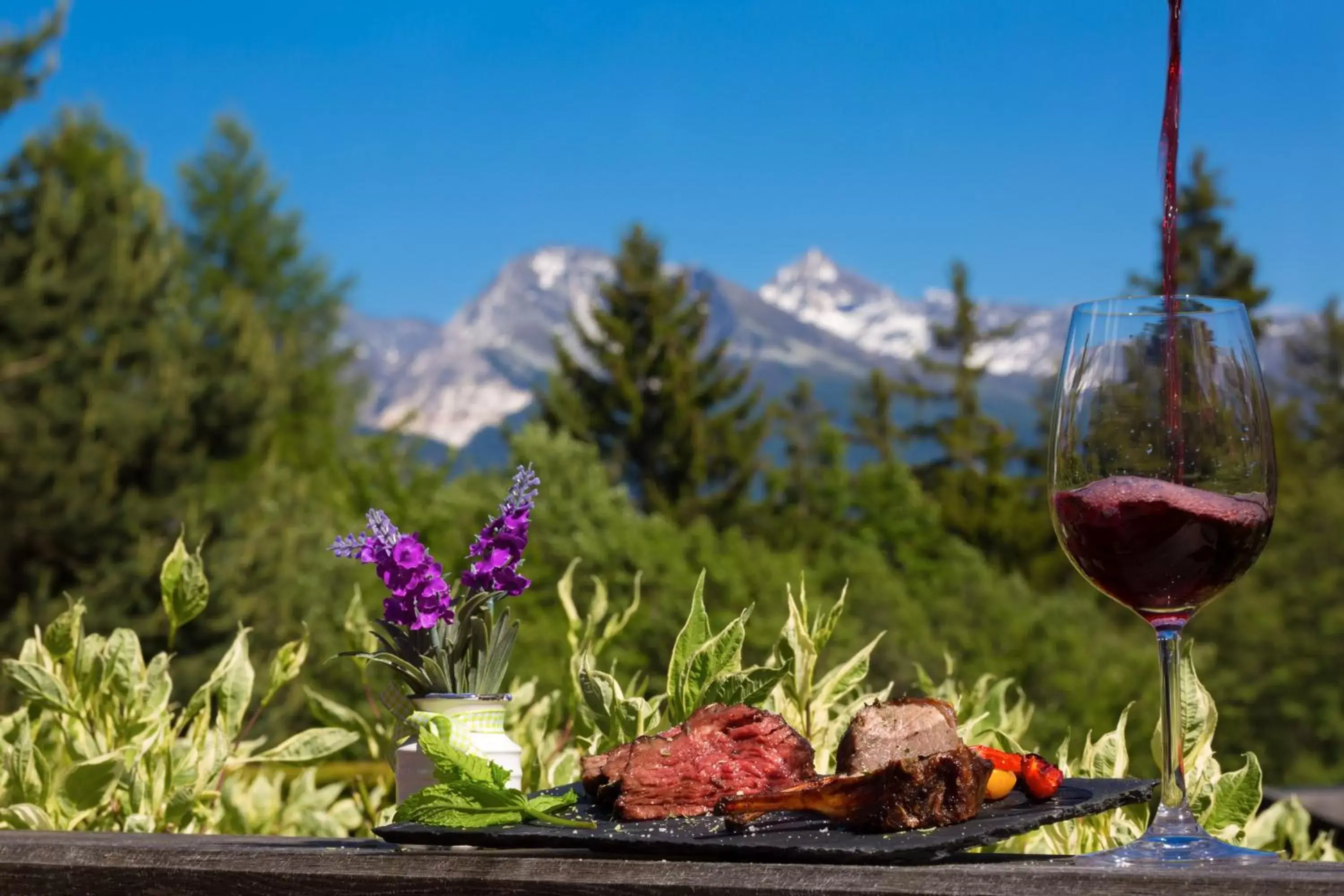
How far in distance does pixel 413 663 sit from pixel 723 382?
47.0m

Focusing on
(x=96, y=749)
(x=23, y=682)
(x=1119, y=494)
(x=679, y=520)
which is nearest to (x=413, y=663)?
(x=1119, y=494)

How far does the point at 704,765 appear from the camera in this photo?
1.66m

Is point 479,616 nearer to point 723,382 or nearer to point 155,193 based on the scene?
point 155,193

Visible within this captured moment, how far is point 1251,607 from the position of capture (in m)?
28.7

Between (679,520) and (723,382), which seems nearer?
(679,520)

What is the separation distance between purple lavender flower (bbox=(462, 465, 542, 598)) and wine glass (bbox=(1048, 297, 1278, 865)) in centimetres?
69

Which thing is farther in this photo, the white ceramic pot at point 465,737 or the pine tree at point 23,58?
the pine tree at point 23,58

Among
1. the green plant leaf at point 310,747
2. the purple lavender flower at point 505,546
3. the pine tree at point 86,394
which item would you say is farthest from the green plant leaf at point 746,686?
the pine tree at point 86,394

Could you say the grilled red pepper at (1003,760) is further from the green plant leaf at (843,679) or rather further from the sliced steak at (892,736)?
the green plant leaf at (843,679)

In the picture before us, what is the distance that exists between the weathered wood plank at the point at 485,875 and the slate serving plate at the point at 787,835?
0.02m

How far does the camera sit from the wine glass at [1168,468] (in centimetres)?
152

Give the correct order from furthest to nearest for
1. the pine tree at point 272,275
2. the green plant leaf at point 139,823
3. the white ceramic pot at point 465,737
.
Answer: the pine tree at point 272,275
the green plant leaf at point 139,823
the white ceramic pot at point 465,737

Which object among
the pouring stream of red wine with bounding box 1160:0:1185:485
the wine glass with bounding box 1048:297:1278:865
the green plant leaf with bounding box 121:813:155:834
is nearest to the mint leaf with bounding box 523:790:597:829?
the wine glass with bounding box 1048:297:1278:865

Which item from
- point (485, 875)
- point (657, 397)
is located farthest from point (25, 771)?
point (657, 397)
